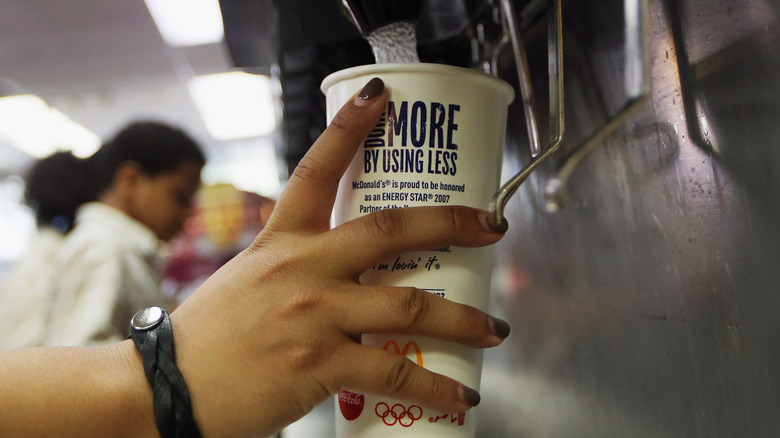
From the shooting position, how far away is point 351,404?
35cm

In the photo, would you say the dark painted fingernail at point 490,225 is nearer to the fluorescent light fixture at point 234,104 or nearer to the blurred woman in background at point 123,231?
the blurred woman in background at point 123,231

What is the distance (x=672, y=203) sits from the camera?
0.33 metres

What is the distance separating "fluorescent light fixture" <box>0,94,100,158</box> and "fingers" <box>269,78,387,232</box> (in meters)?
3.67

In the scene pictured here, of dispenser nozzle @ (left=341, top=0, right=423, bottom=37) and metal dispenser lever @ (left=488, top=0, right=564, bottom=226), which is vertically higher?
dispenser nozzle @ (left=341, top=0, right=423, bottom=37)

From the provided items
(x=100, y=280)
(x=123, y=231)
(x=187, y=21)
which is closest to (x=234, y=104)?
(x=187, y=21)

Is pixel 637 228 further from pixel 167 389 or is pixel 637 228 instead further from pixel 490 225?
pixel 167 389

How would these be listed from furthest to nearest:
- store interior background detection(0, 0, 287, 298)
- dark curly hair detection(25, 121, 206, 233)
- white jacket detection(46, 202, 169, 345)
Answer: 1. store interior background detection(0, 0, 287, 298)
2. dark curly hair detection(25, 121, 206, 233)
3. white jacket detection(46, 202, 169, 345)

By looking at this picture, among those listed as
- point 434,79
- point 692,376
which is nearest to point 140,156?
point 434,79

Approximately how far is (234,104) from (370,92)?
154 inches

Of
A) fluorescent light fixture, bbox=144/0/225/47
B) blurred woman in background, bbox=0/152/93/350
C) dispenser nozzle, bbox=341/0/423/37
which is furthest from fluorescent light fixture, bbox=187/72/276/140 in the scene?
dispenser nozzle, bbox=341/0/423/37

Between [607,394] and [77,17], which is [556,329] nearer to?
[607,394]

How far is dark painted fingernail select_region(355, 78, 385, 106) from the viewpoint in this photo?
32 cm

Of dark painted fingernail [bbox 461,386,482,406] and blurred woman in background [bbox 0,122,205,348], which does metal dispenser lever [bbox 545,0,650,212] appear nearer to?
dark painted fingernail [bbox 461,386,482,406]

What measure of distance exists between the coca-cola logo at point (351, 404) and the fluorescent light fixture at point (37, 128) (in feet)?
12.1
